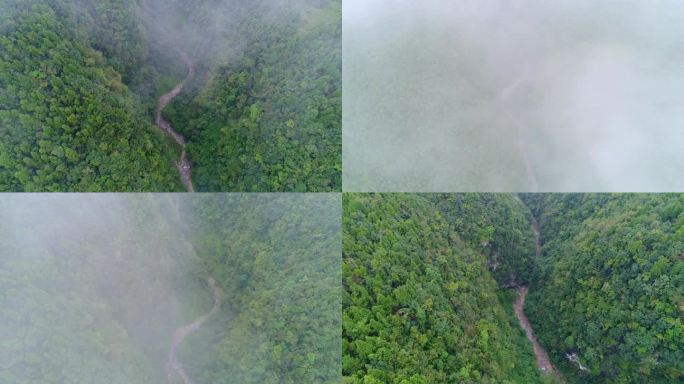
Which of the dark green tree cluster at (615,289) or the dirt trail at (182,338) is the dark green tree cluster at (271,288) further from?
the dark green tree cluster at (615,289)

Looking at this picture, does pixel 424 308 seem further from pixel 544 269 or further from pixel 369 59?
pixel 369 59

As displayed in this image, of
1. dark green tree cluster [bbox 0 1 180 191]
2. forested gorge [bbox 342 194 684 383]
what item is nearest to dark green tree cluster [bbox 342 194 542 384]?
forested gorge [bbox 342 194 684 383]

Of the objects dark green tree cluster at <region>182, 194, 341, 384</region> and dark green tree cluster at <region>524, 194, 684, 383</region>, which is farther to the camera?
dark green tree cluster at <region>524, 194, 684, 383</region>

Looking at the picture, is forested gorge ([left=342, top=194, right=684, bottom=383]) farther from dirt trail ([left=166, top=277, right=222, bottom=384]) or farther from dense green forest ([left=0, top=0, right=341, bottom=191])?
dirt trail ([left=166, top=277, right=222, bottom=384])

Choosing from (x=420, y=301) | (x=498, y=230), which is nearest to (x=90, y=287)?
(x=420, y=301)

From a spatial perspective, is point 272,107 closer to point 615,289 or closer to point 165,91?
point 165,91

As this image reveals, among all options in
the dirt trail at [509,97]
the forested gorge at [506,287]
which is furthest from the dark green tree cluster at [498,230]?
the dirt trail at [509,97]

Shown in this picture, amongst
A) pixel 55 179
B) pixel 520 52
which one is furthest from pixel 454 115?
pixel 55 179
